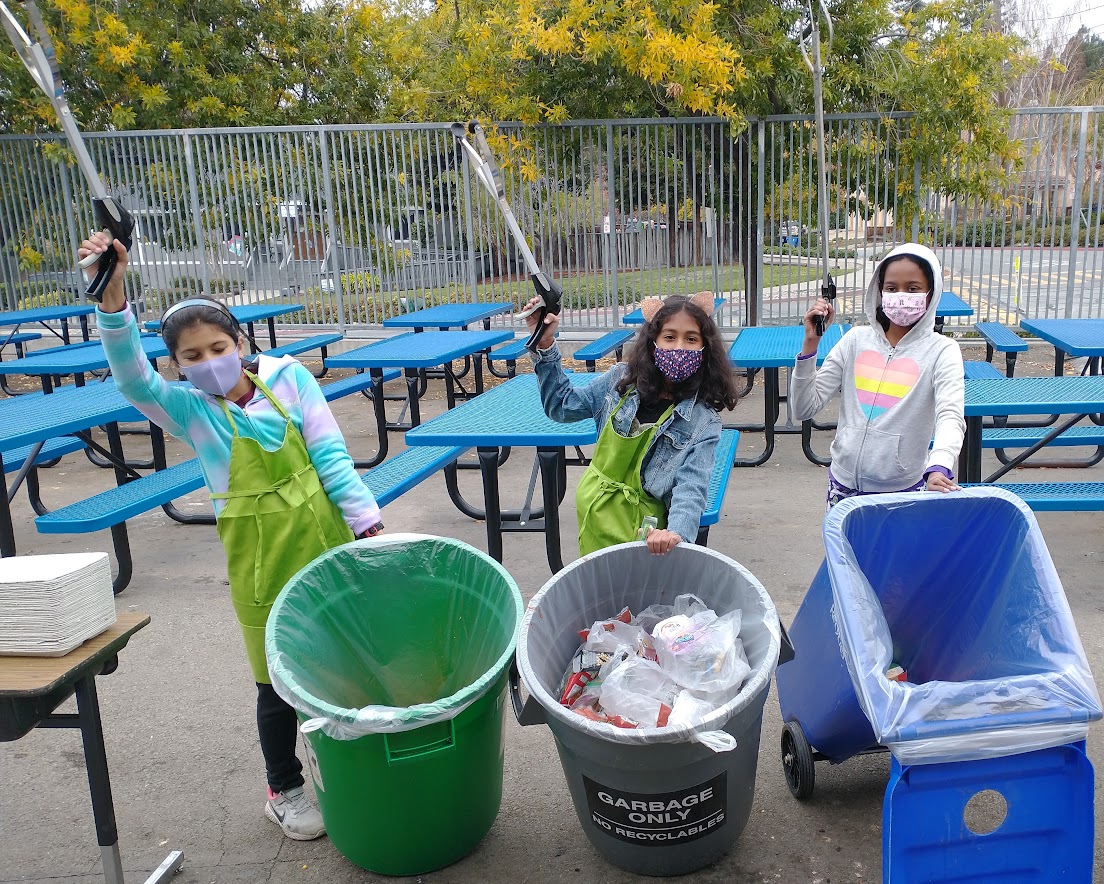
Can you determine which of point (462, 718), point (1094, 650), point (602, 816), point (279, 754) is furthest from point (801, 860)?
point (1094, 650)

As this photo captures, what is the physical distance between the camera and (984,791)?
5.68 feet

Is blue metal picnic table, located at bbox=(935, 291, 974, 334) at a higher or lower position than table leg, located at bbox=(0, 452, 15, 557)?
higher

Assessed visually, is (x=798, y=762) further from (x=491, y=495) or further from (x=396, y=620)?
(x=491, y=495)

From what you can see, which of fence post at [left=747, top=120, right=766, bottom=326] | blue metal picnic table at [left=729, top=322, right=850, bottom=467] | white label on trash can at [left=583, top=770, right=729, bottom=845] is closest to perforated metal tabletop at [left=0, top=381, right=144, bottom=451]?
white label on trash can at [left=583, top=770, right=729, bottom=845]

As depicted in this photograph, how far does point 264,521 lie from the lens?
2277 mm

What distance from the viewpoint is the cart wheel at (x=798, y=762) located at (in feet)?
7.89

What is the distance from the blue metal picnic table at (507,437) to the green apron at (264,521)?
104cm

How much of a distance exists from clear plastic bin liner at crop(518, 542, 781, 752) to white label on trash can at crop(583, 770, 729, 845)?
196mm

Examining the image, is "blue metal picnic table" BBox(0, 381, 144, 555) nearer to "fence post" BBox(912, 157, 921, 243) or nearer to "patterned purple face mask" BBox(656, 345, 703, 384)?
"patterned purple face mask" BBox(656, 345, 703, 384)

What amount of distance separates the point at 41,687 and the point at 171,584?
2589 mm

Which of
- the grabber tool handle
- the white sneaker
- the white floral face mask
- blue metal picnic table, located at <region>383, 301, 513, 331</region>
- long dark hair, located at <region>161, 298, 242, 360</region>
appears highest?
the grabber tool handle

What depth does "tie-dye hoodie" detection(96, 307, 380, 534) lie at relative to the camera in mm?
2172

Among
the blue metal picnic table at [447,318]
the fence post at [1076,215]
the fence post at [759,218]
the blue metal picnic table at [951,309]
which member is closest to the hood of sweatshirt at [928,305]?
the blue metal picnic table at [951,309]

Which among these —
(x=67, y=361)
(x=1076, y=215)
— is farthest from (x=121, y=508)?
(x=1076, y=215)
